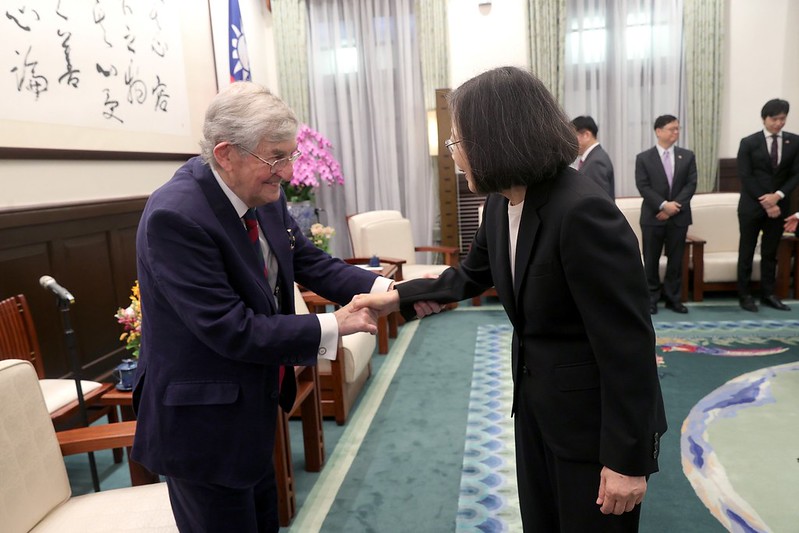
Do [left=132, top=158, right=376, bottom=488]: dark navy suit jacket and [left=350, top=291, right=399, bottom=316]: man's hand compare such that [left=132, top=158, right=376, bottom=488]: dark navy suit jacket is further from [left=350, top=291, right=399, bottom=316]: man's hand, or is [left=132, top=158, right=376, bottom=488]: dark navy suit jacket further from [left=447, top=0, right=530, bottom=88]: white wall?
[left=447, top=0, right=530, bottom=88]: white wall

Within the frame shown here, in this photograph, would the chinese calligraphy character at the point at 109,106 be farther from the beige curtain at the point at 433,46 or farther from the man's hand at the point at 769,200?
the man's hand at the point at 769,200

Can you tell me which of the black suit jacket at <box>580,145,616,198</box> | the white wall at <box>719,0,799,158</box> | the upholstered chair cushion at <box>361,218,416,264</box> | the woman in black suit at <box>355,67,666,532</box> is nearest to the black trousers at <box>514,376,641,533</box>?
the woman in black suit at <box>355,67,666,532</box>

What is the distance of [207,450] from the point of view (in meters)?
1.34

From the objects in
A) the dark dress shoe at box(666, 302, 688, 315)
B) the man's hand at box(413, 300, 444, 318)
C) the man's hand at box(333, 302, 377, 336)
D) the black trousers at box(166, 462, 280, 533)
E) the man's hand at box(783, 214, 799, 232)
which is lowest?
the dark dress shoe at box(666, 302, 688, 315)

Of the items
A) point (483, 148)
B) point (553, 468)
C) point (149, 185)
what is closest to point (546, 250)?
point (483, 148)

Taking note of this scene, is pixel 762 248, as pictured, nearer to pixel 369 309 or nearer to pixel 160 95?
pixel 369 309

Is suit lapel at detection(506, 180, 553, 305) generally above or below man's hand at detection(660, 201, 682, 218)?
above

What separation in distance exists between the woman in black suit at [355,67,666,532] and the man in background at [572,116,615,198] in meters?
3.29

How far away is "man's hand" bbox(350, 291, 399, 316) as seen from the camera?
172 centimetres

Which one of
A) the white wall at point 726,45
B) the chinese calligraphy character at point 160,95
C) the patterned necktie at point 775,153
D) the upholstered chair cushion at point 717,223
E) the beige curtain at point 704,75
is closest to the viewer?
the chinese calligraphy character at point 160,95

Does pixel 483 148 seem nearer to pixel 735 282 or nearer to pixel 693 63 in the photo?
pixel 735 282

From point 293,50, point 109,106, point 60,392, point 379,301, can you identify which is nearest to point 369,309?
point 379,301

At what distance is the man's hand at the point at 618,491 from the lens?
1125 mm

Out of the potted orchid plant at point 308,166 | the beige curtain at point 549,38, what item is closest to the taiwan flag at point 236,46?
the potted orchid plant at point 308,166
